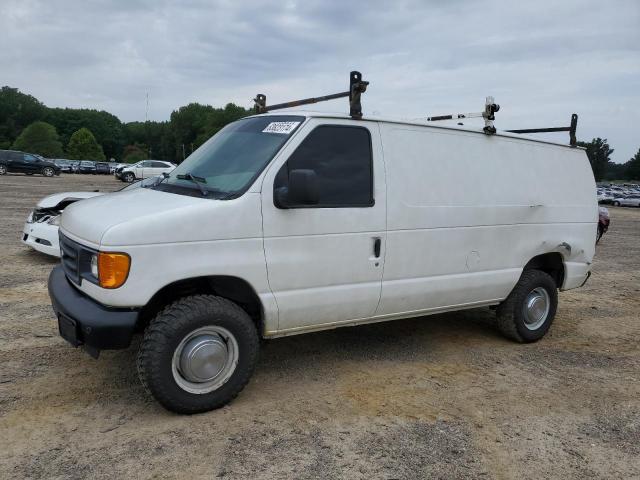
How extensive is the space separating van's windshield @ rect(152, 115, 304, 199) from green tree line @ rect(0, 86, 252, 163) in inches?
3716

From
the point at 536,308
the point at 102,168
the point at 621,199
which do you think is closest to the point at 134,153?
the point at 102,168

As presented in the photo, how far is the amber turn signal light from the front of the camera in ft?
10.9

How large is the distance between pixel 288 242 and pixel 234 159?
794mm

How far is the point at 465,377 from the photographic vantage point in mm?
4652

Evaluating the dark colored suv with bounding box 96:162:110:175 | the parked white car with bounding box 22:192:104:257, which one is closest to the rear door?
the parked white car with bounding box 22:192:104:257

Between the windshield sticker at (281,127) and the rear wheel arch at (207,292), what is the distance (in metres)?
1.15

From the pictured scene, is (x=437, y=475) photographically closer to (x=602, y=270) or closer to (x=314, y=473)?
(x=314, y=473)

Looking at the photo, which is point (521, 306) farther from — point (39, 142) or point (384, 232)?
point (39, 142)

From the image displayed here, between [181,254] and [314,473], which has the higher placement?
[181,254]

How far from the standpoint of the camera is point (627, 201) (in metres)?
47.7

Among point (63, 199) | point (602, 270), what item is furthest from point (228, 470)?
point (602, 270)

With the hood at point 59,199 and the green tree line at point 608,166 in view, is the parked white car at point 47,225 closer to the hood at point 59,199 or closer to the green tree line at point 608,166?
the hood at point 59,199

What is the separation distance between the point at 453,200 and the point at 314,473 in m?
2.65

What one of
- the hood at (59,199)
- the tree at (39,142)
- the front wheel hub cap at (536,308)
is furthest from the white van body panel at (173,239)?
the tree at (39,142)
